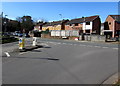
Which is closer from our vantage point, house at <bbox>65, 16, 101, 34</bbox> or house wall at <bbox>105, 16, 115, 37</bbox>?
house wall at <bbox>105, 16, 115, 37</bbox>

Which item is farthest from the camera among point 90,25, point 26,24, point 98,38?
point 26,24

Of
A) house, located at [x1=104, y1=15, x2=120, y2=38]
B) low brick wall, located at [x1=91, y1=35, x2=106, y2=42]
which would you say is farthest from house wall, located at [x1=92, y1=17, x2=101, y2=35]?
low brick wall, located at [x1=91, y1=35, x2=106, y2=42]

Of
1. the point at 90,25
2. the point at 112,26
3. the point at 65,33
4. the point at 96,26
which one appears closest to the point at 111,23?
the point at 112,26

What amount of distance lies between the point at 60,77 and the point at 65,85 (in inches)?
36.0

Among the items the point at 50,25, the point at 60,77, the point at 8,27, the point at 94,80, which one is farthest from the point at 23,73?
the point at 8,27

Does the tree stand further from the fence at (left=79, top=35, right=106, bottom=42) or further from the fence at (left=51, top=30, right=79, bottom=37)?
the fence at (left=79, top=35, right=106, bottom=42)

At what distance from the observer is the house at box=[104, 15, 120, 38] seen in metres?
51.0

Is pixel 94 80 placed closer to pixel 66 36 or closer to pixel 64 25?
pixel 66 36

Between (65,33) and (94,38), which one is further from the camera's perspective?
(65,33)

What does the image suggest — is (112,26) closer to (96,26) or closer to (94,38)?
(96,26)

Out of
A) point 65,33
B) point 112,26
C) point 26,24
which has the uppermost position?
point 26,24

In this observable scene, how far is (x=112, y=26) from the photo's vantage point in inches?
2061

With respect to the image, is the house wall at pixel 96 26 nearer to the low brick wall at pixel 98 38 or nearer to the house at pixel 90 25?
the house at pixel 90 25

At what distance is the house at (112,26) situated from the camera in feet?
167
